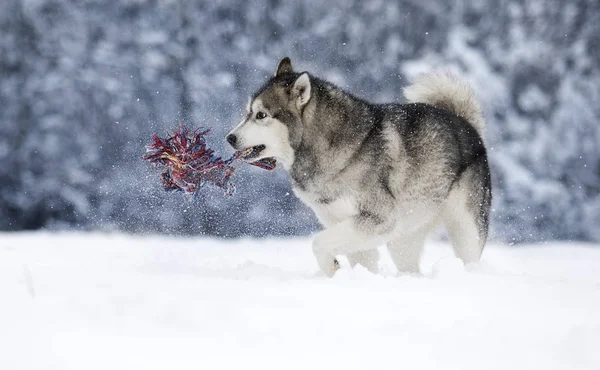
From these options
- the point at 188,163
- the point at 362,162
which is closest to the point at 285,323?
the point at 362,162

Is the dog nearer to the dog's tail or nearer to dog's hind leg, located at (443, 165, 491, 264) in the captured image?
dog's hind leg, located at (443, 165, 491, 264)

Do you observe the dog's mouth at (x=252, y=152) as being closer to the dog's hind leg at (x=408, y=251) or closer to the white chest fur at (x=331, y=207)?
the white chest fur at (x=331, y=207)

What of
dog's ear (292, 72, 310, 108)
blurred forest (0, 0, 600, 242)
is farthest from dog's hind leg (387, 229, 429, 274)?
blurred forest (0, 0, 600, 242)

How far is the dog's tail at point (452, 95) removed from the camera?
4.93 meters

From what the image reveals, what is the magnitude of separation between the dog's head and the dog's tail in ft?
4.13

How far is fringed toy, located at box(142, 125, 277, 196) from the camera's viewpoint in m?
4.15

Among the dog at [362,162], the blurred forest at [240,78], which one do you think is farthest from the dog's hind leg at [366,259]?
the blurred forest at [240,78]

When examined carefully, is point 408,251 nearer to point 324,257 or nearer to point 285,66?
point 324,257

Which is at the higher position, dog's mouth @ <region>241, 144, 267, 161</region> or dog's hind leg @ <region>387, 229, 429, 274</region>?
dog's mouth @ <region>241, 144, 267, 161</region>

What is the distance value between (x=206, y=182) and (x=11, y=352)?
87.3 inches

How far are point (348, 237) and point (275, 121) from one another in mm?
846

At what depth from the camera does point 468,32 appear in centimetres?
1111

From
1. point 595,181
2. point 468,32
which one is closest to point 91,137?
point 468,32

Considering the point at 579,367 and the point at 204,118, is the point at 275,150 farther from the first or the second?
the point at 204,118
